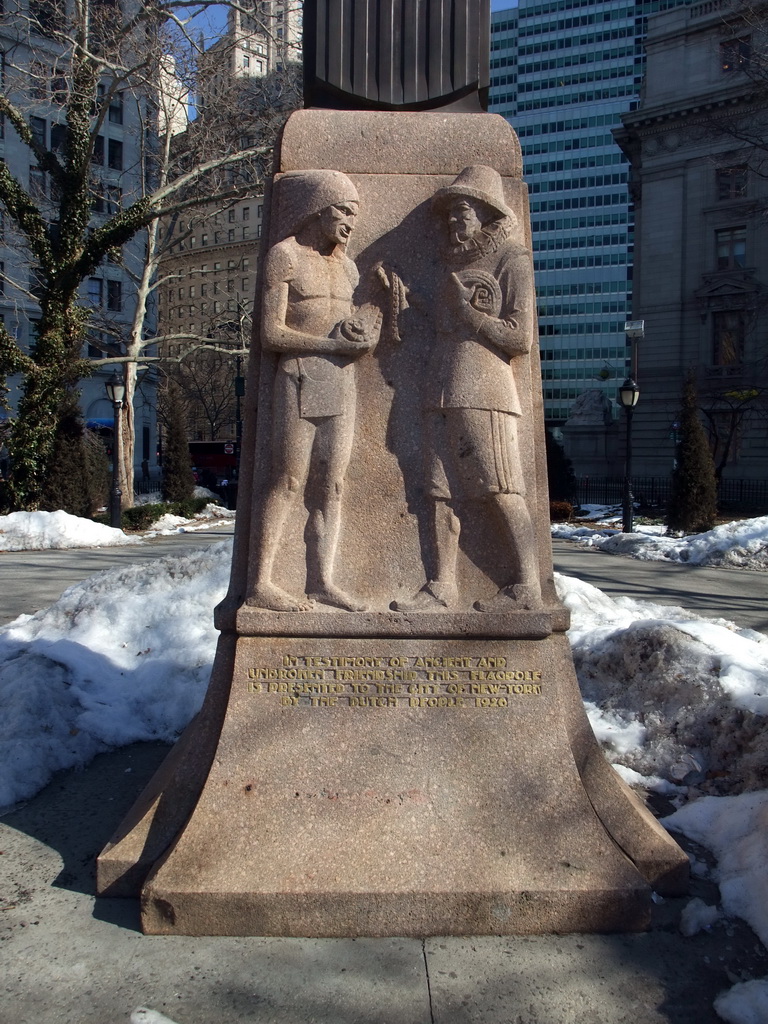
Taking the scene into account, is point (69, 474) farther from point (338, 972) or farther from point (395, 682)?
point (338, 972)

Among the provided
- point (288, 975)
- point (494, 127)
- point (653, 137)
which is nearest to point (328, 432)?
point (494, 127)

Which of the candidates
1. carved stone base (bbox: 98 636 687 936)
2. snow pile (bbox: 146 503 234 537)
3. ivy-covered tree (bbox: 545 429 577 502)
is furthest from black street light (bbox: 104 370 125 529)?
carved stone base (bbox: 98 636 687 936)

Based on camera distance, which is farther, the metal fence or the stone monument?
the metal fence

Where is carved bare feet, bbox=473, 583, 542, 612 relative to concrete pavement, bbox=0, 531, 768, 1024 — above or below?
above

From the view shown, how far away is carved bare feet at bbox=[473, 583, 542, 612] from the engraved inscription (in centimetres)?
22

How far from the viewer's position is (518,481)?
147 inches

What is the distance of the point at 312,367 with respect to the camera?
3.72 meters

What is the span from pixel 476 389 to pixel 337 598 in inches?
44.6

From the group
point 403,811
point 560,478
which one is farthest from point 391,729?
point 560,478

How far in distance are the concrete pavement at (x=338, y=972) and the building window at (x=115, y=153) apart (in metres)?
48.3

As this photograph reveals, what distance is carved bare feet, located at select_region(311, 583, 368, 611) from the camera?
3645mm

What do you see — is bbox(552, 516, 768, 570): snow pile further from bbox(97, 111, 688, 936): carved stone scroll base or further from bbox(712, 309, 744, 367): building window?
bbox(712, 309, 744, 367): building window

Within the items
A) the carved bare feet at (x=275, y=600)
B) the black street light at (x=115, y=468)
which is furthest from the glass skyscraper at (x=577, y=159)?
the carved bare feet at (x=275, y=600)

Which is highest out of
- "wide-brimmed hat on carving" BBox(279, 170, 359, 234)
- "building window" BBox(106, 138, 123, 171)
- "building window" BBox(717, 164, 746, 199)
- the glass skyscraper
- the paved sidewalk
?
the glass skyscraper
